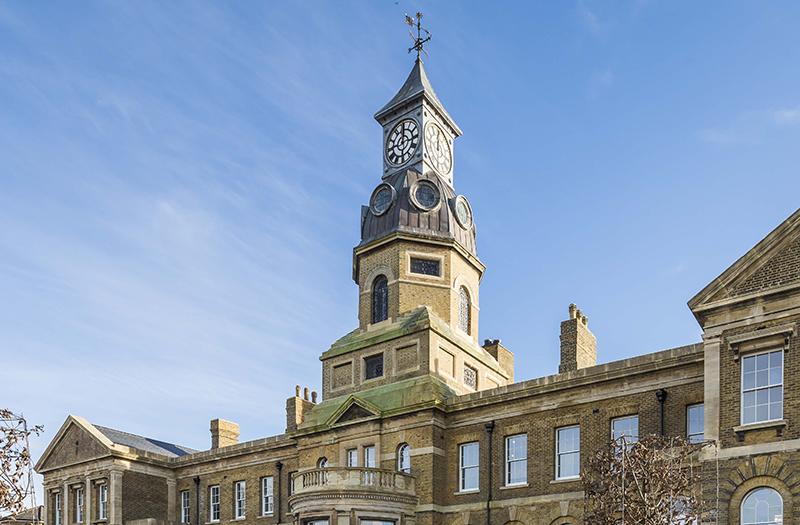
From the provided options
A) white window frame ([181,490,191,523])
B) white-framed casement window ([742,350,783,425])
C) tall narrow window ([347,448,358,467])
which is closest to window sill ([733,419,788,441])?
white-framed casement window ([742,350,783,425])

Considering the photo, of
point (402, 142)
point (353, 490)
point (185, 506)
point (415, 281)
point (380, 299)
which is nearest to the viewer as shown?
point (353, 490)

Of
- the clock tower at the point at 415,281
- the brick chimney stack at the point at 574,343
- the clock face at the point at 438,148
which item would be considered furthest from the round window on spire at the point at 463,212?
the brick chimney stack at the point at 574,343

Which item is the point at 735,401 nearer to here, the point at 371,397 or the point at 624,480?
the point at 624,480

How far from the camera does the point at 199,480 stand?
4334 cm

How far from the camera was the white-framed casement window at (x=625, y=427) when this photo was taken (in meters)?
28.8

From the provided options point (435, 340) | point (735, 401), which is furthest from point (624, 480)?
point (435, 340)

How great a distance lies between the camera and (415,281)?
38.6m

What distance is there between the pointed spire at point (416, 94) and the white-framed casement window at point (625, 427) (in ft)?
61.2

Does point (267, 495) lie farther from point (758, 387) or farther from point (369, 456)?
point (758, 387)

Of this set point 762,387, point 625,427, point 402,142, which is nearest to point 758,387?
point 762,387

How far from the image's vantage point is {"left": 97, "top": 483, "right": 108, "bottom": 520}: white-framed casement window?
43219mm

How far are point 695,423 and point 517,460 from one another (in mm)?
6738

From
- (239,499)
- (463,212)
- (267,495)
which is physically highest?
(463,212)

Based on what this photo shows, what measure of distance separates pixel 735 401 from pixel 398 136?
2326 cm
